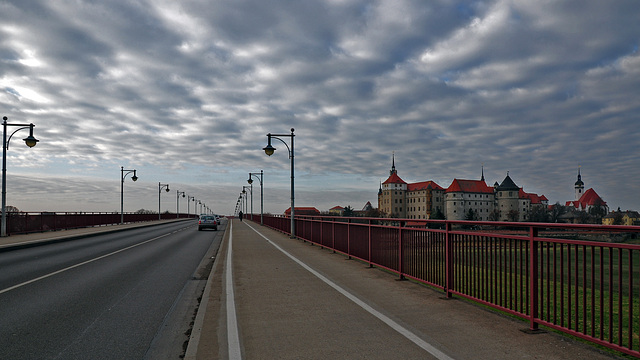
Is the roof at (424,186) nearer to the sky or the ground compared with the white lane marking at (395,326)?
nearer to the sky

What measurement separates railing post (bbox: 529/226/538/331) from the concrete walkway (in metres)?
0.18

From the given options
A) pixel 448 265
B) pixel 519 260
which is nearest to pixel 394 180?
pixel 448 265

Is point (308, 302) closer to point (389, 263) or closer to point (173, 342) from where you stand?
point (173, 342)

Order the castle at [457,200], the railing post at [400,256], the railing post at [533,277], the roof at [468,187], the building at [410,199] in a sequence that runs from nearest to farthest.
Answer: the railing post at [533,277] < the railing post at [400,256] < the castle at [457,200] < the roof at [468,187] < the building at [410,199]

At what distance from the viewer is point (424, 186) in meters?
171

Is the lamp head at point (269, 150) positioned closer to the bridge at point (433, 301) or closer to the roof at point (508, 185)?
the bridge at point (433, 301)

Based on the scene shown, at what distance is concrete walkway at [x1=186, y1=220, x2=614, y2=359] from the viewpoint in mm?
4617

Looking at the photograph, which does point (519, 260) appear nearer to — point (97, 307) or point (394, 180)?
point (97, 307)

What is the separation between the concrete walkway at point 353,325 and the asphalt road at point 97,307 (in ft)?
1.78

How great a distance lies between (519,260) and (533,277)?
1.98 feet

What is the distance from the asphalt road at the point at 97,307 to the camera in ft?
16.5

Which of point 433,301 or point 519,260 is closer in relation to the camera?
point 519,260

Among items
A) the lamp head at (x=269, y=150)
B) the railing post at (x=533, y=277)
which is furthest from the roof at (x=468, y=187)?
the railing post at (x=533, y=277)

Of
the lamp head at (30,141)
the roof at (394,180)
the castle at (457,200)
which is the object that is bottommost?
the castle at (457,200)
